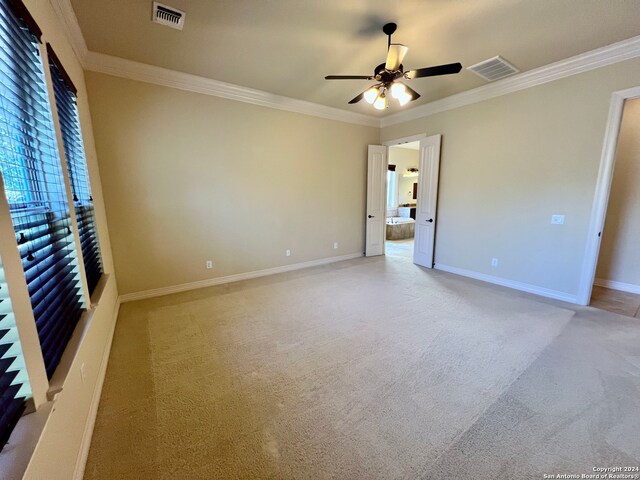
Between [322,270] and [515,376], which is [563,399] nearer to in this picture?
[515,376]

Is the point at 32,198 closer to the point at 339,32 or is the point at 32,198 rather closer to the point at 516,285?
the point at 339,32

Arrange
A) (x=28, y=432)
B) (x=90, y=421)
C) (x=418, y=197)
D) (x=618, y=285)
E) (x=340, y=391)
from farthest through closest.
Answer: (x=418, y=197), (x=618, y=285), (x=340, y=391), (x=90, y=421), (x=28, y=432)

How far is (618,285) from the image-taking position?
3.78m

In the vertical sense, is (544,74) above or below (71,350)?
above

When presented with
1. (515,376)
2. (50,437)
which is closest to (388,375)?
(515,376)

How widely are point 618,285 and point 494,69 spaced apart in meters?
3.51

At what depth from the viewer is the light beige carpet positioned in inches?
55.0

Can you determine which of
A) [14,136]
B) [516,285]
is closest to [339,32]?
[14,136]

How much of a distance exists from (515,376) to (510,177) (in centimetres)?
284

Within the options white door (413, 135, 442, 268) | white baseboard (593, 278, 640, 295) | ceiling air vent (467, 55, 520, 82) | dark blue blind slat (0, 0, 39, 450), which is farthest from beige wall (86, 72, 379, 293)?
white baseboard (593, 278, 640, 295)

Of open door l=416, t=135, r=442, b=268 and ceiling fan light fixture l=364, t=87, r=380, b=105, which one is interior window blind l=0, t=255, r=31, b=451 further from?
open door l=416, t=135, r=442, b=268

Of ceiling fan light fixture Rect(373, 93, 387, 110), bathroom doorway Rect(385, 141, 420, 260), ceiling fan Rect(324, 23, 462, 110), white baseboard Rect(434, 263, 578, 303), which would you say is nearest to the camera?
ceiling fan Rect(324, 23, 462, 110)

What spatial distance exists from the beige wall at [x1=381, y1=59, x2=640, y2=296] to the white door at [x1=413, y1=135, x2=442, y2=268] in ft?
0.41

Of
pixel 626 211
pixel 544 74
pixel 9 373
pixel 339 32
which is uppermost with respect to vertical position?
pixel 339 32
